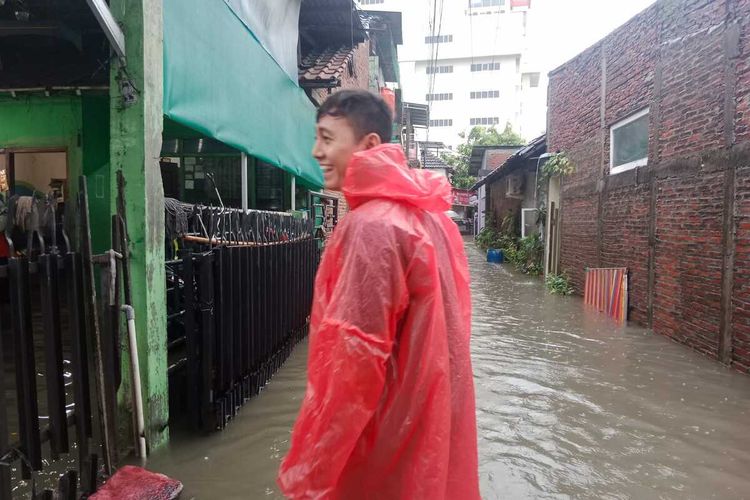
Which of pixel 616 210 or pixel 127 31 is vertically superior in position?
pixel 127 31

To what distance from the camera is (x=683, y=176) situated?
20.6ft

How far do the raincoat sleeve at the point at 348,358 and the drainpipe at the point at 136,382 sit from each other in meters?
2.07

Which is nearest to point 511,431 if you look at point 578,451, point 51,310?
point 578,451

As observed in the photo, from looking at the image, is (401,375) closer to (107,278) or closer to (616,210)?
(107,278)

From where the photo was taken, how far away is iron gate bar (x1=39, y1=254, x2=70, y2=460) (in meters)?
2.40

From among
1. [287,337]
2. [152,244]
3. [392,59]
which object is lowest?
[287,337]

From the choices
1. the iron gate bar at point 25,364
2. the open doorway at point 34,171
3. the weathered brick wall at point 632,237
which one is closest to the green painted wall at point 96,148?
the open doorway at point 34,171

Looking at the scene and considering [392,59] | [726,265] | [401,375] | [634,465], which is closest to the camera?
[401,375]

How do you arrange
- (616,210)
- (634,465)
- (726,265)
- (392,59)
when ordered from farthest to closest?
(392,59)
(616,210)
(726,265)
(634,465)

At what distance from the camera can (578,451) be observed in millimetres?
3625

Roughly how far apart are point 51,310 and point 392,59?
17.4 metres

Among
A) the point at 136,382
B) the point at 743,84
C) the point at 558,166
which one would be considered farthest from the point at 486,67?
the point at 136,382

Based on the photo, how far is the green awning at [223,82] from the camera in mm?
3336

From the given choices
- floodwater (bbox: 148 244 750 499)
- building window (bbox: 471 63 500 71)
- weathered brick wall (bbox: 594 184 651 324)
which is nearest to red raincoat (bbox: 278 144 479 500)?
floodwater (bbox: 148 244 750 499)
